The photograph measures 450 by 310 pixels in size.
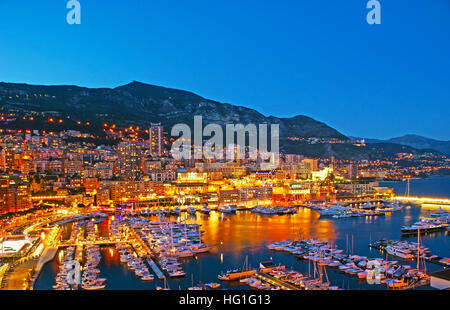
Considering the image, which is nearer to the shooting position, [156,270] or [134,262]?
[156,270]

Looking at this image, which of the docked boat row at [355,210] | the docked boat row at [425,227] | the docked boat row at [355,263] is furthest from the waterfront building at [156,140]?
the docked boat row at [355,263]

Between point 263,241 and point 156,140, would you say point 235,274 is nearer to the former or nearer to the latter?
point 263,241

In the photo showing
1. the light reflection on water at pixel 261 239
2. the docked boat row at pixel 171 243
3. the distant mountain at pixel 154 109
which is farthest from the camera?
the distant mountain at pixel 154 109

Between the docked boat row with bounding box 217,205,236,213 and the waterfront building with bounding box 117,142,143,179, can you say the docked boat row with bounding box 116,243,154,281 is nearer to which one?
the docked boat row with bounding box 217,205,236,213

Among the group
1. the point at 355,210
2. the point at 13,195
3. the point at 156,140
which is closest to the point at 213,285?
the point at 13,195

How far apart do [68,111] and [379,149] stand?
31.5m

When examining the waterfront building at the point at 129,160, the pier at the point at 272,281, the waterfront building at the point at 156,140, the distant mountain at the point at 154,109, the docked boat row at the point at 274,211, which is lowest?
the pier at the point at 272,281

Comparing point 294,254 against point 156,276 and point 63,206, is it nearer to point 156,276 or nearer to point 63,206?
point 156,276

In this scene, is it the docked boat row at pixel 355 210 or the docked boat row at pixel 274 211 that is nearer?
the docked boat row at pixel 355 210

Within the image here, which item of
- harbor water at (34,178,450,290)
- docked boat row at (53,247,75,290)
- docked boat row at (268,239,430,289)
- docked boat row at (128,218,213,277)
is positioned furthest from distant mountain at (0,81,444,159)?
docked boat row at (268,239,430,289)

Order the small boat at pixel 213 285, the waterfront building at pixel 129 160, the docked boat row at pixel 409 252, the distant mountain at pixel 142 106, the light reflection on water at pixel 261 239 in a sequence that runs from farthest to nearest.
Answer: the distant mountain at pixel 142 106
the waterfront building at pixel 129 160
the docked boat row at pixel 409 252
the light reflection on water at pixel 261 239
the small boat at pixel 213 285

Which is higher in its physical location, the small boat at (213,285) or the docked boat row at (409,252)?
the docked boat row at (409,252)

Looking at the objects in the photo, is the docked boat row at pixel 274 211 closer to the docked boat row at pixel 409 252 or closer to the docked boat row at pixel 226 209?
the docked boat row at pixel 226 209
